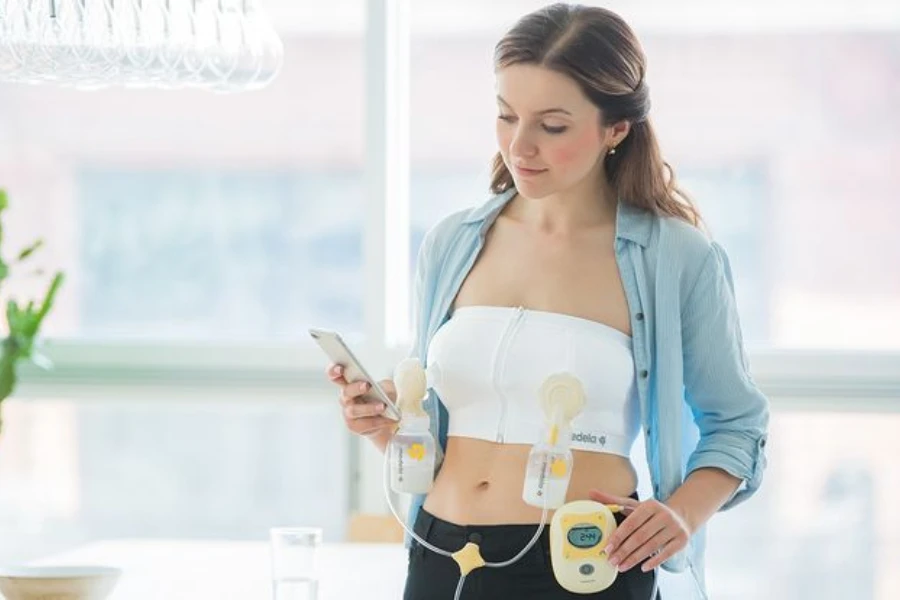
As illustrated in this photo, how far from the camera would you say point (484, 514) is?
2031mm

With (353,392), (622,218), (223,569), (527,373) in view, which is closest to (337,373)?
(353,392)

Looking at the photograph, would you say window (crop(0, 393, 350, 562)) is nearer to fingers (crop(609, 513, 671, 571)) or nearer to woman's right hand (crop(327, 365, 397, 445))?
woman's right hand (crop(327, 365, 397, 445))

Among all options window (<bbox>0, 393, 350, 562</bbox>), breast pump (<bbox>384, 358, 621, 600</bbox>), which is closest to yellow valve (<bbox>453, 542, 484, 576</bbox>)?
breast pump (<bbox>384, 358, 621, 600</bbox>)

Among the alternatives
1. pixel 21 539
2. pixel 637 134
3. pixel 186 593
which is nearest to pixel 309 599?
pixel 186 593

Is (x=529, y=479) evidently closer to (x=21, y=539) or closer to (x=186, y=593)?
(x=186, y=593)

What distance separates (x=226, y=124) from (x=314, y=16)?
399mm

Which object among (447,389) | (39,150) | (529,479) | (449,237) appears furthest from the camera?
(39,150)

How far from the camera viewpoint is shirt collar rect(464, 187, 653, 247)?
84.4 inches

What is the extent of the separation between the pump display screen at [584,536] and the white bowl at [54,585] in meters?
0.71

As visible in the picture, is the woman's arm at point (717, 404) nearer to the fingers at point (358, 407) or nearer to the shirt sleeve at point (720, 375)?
the shirt sleeve at point (720, 375)

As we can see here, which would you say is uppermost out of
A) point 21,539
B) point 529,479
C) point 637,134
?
point 637,134

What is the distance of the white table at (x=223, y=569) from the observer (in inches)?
98.0

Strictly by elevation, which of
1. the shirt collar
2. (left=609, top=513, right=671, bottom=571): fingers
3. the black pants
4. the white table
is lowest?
the white table

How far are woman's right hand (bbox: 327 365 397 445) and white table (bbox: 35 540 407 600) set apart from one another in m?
0.49
